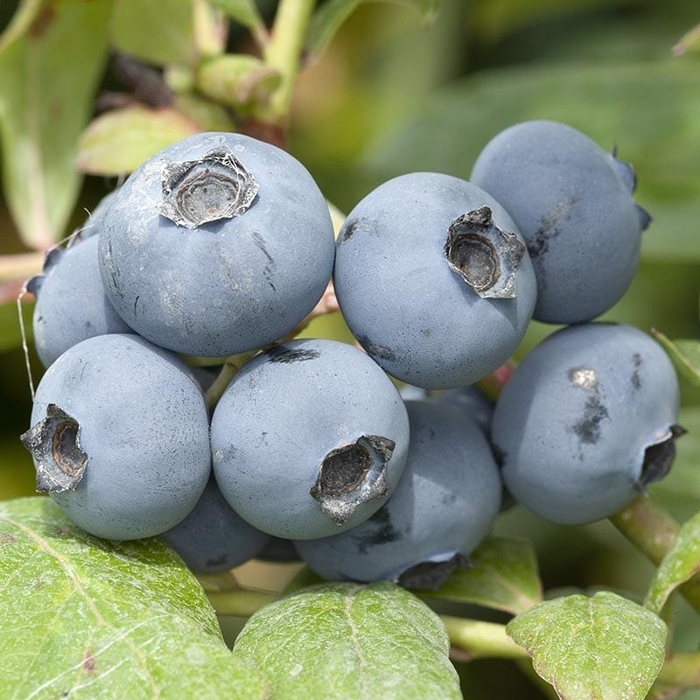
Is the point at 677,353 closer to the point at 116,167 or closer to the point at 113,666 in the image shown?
the point at 113,666

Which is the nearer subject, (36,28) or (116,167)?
(116,167)

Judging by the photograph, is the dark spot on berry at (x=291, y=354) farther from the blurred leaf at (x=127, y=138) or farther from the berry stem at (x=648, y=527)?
the blurred leaf at (x=127, y=138)

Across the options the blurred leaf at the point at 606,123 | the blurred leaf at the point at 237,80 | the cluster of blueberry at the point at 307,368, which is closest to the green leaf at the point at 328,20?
the blurred leaf at the point at 237,80

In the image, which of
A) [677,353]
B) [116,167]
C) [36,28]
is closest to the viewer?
[677,353]

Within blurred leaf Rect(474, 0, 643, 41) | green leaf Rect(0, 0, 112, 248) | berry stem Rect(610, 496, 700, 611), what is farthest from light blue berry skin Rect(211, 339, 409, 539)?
blurred leaf Rect(474, 0, 643, 41)

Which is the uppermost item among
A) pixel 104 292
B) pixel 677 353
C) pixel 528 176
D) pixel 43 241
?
pixel 528 176

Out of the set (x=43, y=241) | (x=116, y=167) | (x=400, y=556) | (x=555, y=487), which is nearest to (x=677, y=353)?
(x=555, y=487)
